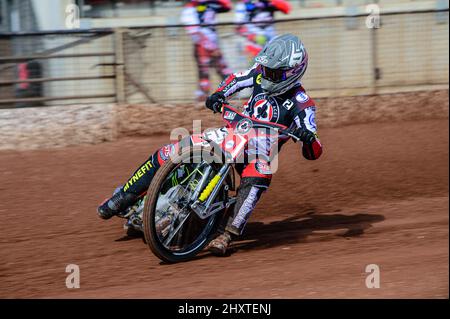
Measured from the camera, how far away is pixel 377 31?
39.1 feet

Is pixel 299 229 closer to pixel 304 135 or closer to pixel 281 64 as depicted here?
pixel 304 135

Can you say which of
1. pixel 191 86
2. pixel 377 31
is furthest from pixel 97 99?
pixel 377 31

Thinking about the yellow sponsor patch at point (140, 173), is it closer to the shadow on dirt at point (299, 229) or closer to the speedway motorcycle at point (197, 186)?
the speedway motorcycle at point (197, 186)

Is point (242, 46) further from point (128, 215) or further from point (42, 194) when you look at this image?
point (128, 215)

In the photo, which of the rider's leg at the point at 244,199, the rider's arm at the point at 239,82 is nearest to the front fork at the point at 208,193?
the rider's leg at the point at 244,199

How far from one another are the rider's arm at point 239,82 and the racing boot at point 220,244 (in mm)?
1249

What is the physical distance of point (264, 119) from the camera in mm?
6660

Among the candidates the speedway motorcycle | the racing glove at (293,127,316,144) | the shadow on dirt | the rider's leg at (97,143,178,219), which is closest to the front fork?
the speedway motorcycle

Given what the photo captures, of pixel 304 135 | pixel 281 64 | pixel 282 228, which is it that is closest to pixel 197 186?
pixel 304 135

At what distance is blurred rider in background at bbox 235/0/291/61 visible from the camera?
37.8ft

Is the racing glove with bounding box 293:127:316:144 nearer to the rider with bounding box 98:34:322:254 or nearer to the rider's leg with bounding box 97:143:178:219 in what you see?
the rider with bounding box 98:34:322:254

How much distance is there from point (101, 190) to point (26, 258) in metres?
2.23

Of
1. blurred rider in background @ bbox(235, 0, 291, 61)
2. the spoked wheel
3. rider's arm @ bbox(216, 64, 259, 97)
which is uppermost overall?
blurred rider in background @ bbox(235, 0, 291, 61)

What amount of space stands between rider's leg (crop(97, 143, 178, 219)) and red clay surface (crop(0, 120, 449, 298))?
432 mm
